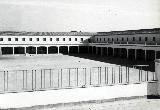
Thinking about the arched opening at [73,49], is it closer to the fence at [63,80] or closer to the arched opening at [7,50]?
the arched opening at [7,50]

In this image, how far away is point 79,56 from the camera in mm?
61531

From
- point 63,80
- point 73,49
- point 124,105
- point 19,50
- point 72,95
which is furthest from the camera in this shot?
point 73,49

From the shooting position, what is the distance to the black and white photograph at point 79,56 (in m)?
18.1

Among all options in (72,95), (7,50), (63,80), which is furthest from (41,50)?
(72,95)

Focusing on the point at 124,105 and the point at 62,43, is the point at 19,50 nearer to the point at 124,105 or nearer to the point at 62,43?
the point at 62,43

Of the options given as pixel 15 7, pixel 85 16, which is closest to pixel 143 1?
pixel 85 16

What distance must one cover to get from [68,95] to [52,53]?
49800 millimetres

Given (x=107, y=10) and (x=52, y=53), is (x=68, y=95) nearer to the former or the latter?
(x=52, y=53)

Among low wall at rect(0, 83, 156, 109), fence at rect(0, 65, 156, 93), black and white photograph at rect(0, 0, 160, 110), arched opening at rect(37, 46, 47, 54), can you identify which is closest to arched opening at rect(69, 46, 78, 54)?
black and white photograph at rect(0, 0, 160, 110)

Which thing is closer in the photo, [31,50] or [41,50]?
[31,50]

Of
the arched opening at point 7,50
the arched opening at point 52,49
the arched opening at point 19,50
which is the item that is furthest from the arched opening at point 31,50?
the arched opening at point 7,50

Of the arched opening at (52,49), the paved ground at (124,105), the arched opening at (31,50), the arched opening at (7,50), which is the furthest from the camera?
the arched opening at (52,49)

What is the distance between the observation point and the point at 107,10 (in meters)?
107

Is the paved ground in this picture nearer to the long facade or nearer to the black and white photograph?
the black and white photograph
